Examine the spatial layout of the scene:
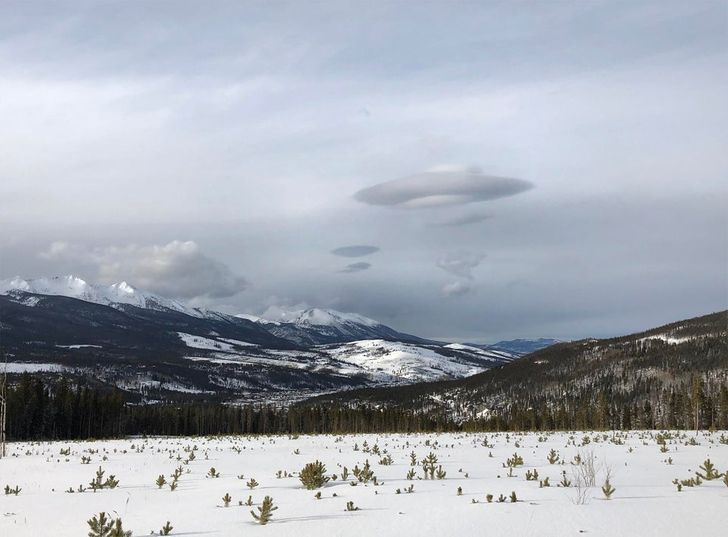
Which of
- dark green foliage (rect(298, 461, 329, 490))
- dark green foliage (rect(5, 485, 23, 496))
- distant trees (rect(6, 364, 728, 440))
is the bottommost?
distant trees (rect(6, 364, 728, 440))

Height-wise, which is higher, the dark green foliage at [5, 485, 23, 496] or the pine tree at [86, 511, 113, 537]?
the pine tree at [86, 511, 113, 537]

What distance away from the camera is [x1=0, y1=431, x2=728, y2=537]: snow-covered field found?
10.3 m

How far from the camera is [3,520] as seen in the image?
507 inches

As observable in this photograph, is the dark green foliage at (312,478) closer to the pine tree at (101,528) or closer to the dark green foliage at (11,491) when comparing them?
the pine tree at (101,528)

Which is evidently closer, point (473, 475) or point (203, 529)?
point (203, 529)

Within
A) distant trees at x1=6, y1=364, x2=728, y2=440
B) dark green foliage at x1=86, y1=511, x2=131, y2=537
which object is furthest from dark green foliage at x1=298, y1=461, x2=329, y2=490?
distant trees at x1=6, y1=364, x2=728, y2=440

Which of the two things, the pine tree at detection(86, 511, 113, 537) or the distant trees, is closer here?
the pine tree at detection(86, 511, 113, 537)

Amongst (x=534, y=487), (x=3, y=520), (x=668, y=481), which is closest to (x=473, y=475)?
(x=534, y=487)

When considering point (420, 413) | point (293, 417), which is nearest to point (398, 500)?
point (293, 417)

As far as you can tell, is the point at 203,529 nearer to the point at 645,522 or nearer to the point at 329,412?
the point at 645,522

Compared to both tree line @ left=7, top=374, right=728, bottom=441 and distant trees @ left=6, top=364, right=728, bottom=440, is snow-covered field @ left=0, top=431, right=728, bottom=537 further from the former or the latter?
tree line @ left=7, top=374, right=728, bottom=441

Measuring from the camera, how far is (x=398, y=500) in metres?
12.9

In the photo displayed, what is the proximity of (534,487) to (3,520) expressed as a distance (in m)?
12.0

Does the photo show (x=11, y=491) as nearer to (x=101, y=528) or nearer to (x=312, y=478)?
(x=312, y=478)
